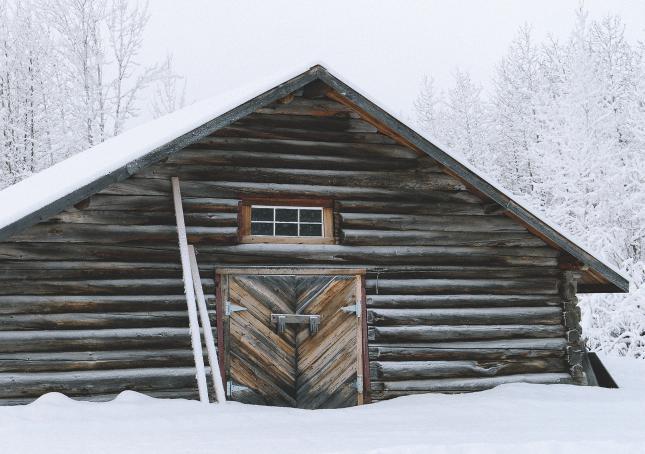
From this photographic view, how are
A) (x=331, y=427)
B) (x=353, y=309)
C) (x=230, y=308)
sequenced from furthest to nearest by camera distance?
(x=353, y=309) → (x=230, y=308) → (x=331, y=427)

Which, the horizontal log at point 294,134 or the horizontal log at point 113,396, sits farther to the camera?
the horizontal log at point 294,134

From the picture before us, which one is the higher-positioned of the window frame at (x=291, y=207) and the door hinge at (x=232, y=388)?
the window frame at (x=291, y=207)

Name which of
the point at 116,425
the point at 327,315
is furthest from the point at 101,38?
Result: the point at 116,425

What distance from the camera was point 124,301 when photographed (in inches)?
309

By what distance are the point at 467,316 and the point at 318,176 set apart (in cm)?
280

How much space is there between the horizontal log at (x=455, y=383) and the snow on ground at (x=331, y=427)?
1.98 ft

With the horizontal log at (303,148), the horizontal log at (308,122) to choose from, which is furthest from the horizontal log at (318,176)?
the horizontal log at (308,122)

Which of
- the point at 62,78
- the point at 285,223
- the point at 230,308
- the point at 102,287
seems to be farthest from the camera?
the point at 62,78

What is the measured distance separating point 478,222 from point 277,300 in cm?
303

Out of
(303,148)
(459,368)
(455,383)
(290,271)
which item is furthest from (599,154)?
(290,271)

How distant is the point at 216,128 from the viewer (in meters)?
7.62

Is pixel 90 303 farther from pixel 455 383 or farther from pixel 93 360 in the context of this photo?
pixel 455 383

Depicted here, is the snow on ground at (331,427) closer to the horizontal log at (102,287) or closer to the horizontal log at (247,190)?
the horizontal log at (102,287)

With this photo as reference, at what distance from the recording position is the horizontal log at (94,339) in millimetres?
7402
